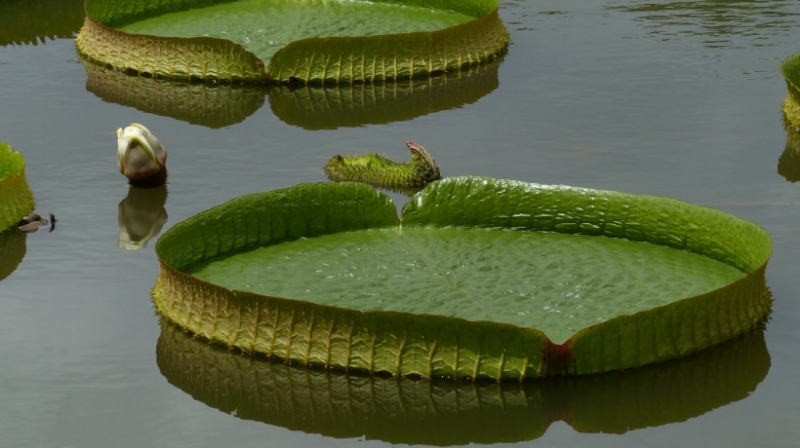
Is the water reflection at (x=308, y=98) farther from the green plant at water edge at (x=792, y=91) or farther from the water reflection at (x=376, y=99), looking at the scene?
the green plant at water edge at (x=792, y=91)

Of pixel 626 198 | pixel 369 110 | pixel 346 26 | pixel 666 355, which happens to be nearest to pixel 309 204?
pixel 626 198

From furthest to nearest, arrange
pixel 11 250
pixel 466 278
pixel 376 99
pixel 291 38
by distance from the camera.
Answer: pixel 291 38 → pixel 376 99 → pixel 11 250 → pixel 466 278

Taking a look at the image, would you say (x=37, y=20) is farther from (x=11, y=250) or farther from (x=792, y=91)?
(x=792, y=91)

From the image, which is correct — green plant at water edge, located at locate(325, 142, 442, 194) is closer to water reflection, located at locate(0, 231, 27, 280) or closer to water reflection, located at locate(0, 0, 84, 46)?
water reflection, located at locate(0, 231, 27, 280)

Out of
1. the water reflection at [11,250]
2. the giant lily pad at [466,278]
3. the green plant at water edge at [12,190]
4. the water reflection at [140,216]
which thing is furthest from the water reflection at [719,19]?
the water reflection at [11,250]

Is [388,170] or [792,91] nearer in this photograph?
[388,170]

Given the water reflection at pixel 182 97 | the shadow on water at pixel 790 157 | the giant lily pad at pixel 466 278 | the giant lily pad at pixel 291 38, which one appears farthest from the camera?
the giant lily pad at pixel 291 38

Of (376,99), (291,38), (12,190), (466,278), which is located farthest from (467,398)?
(291,38)
